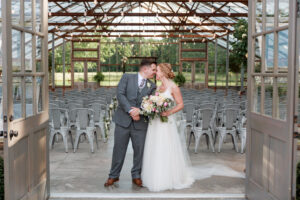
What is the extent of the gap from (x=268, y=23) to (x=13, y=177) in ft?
8.54

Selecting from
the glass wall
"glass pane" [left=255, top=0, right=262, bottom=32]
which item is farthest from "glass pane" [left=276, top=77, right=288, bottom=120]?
"glass pane" [left=255, top=0, right=262, bottom=32]

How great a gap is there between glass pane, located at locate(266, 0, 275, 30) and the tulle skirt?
1727 mm

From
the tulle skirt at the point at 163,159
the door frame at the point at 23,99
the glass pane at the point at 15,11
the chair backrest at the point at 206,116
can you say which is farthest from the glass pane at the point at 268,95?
the chair backrest at the point at 206,116

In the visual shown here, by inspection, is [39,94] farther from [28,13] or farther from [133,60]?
[133,60]

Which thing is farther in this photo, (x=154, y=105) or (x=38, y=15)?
(x=154, y=105)

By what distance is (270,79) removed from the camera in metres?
3.64

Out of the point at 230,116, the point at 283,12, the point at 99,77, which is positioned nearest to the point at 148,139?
the point at 283,12

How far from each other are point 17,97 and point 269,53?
227 centimetres

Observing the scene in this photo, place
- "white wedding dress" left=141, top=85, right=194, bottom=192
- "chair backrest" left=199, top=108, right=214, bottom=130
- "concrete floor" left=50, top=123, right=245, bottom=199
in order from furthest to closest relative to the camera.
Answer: "chair backrest" left=199, top=108, right=214, bottom=130 → "white wedding dress" left=141, top=85, right=194, bottom=192 → "concrete floor" left=50, top=123, right=245, bottom=199

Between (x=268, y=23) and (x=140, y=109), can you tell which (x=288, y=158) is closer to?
(x=268, y=23)

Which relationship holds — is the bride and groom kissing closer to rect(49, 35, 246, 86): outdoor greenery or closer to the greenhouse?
the greenhouse

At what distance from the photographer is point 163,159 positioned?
15.4 ft

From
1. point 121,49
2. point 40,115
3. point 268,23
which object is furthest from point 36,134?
point 121,49

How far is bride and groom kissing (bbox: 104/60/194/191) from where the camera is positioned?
4.66 metres
